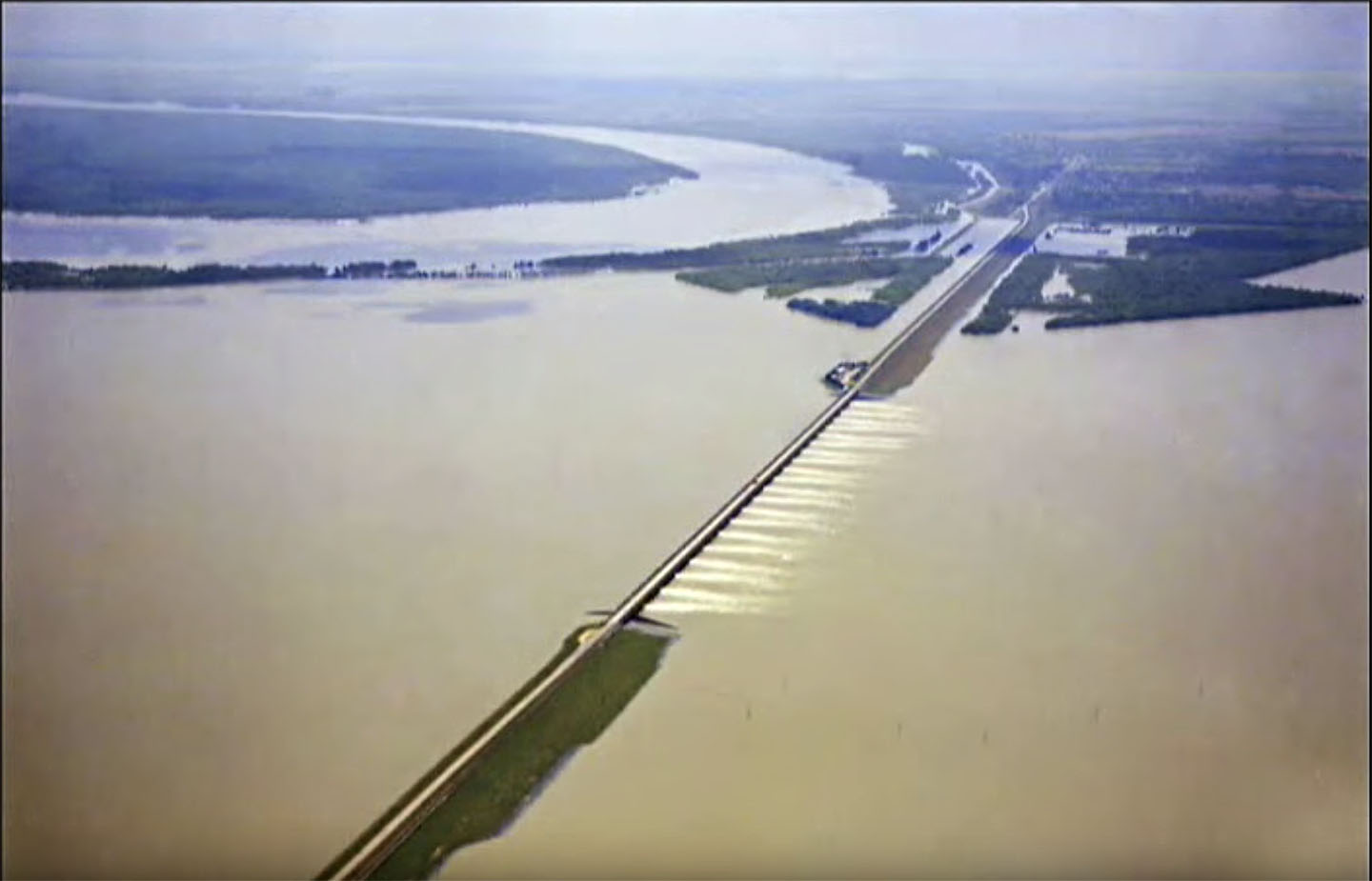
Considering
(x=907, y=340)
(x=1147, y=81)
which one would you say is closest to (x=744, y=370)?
(x=907, y=340)

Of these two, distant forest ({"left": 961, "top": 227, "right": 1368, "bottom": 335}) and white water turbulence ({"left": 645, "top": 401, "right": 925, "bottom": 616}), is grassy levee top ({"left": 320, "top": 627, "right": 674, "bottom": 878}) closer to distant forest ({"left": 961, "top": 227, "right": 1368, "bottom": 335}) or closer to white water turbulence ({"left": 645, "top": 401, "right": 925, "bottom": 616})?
white water turbulence ({"left": 645, "top": 401, "right": 925, "bottom": 616})

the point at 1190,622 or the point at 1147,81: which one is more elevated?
the point at 1147,81

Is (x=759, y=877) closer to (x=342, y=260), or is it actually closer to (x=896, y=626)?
(x=896, y=626)

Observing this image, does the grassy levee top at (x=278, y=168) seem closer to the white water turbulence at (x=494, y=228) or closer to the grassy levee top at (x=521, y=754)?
the white water turbulence at (x=494, y=228)

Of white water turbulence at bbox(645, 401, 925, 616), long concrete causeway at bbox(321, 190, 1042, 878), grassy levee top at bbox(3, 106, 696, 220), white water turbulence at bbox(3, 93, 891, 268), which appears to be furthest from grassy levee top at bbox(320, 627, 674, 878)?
grassy levee top at bbox(3, 106, 696, 220)

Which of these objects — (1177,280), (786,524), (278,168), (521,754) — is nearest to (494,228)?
(278,168)

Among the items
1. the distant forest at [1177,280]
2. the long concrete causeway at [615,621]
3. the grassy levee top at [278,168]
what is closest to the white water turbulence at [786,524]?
the long concrete causeway at [615,621]
